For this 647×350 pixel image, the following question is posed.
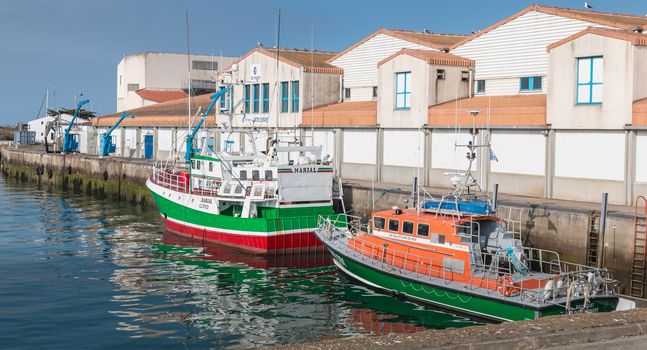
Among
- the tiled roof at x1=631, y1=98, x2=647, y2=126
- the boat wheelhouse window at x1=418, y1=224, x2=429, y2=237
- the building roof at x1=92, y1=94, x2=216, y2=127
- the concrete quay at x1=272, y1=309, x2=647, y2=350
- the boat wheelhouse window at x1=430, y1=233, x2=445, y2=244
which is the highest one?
the building roof at x1=92, y1=94, x2=216, y2=127

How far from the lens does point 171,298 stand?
2209cm

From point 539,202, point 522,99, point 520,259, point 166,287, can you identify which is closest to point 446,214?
point 520,259

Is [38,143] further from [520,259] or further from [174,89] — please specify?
[520,259]

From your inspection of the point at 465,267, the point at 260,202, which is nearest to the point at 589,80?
the point at 465,267

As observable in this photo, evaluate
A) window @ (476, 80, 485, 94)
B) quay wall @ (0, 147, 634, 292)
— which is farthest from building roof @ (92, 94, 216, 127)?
window @ (476, 80, 485, 94)

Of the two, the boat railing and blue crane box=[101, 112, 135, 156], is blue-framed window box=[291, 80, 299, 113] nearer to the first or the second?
the boat railing

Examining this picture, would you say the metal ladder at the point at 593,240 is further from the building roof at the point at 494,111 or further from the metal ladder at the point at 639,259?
the building roof at the point at 494,111

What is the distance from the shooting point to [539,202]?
27.1 metres

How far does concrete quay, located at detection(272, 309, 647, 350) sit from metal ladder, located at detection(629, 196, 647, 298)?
9.67m

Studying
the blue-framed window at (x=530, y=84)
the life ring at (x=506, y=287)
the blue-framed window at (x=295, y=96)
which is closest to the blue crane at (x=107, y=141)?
the blue-framed window at (x=295, y=96)

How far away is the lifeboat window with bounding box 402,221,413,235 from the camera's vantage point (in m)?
21.9

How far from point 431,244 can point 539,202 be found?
7.50 m

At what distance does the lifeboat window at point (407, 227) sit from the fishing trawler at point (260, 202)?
21.5ft

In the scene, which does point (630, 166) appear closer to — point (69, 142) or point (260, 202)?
point (260, 202)
